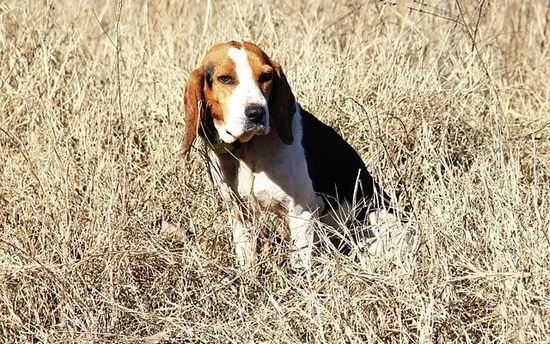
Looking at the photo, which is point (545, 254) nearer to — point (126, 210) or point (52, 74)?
point (126, 210)

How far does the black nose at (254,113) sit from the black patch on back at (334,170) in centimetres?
48

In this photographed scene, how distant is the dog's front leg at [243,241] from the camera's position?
14.6ft

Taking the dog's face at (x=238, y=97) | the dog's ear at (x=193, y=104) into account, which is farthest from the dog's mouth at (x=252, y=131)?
the dog's ear at (x=193, y=104)

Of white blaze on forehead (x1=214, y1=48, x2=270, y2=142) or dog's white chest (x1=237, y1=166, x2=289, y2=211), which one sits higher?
white blaze on forehead (x1=214, y1=48, x2=270, y2=142)

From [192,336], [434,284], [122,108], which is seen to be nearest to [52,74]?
[122,108]

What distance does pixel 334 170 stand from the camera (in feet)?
15.8

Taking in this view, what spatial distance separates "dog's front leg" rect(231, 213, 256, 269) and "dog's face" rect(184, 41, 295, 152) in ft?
1.25

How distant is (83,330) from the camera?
408 cm

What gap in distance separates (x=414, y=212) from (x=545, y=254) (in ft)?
1.81

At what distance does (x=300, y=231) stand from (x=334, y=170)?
354mm

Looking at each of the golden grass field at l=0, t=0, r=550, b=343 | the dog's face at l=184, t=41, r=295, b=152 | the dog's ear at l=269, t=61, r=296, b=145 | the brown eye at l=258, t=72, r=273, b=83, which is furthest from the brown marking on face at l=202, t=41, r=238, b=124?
the golden grass field at l=0, t=0, r=550, b=343

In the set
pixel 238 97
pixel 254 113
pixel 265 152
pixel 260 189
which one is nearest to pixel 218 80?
pixel 238 97

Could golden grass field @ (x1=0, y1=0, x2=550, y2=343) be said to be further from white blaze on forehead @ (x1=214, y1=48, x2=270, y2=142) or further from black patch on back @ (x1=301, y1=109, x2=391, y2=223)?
white blaze on forehead @ (x1=214, y1=48, x2=270, y2=142)

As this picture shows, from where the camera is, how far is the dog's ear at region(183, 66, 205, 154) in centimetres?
446
